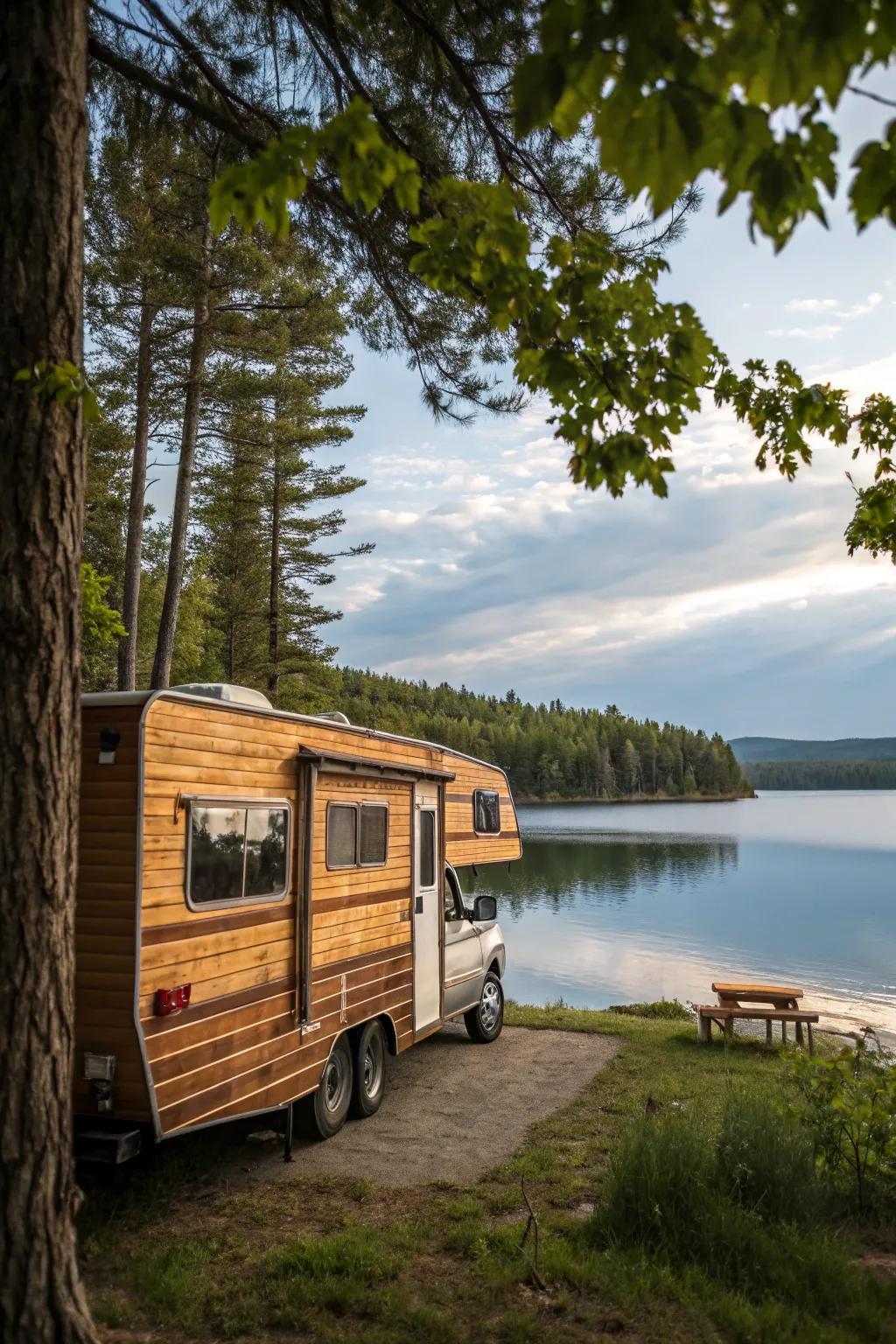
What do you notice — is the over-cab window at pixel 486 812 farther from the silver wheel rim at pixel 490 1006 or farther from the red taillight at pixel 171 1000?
the red taillight at pixel 171 1000

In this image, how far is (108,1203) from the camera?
18.4 feet

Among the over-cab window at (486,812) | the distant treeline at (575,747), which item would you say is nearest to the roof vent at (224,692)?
the over-cab window at (486,812)

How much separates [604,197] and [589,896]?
2947 cm

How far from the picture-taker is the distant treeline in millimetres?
113438

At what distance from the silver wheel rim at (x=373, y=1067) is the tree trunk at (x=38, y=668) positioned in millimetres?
4519

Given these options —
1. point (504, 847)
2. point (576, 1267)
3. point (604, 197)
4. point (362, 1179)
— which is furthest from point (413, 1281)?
point (504, 847)

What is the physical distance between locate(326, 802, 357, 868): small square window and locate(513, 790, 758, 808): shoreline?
3946 inches

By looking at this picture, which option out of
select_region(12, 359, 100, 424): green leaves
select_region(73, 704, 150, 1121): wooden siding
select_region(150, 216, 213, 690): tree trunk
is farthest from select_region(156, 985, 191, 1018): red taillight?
select_region(150, 216, 213, 690): tree trunk

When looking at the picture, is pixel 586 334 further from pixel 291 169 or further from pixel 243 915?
pixel 243 915

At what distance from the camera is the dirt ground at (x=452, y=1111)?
634cm

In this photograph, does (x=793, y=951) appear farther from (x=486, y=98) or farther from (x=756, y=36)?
(x=756, y=36)

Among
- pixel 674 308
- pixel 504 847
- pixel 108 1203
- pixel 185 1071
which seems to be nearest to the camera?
pixel 674 308

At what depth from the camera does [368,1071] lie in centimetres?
774

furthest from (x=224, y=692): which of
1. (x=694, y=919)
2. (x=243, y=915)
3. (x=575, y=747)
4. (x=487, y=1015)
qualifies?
(x=575, y=747)
